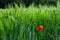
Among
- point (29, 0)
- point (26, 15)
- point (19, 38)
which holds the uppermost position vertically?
point (26, 15)

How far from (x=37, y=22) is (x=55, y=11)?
0.35 meters

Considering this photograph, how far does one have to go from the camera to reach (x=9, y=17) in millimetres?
2957

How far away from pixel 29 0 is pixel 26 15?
1110 centimetres

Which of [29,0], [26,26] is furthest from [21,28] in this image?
[29,0]

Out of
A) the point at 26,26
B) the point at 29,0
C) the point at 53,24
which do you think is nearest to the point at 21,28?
the point at 26,26

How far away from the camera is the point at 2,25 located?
9.70 feet

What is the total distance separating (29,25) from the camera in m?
3.00

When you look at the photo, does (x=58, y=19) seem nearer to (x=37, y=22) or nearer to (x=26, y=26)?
(x=37, y=22)

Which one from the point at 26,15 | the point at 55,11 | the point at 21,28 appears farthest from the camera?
the point at 55,11

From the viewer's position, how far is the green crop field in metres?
2.96

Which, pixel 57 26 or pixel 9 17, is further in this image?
pixel 57 26

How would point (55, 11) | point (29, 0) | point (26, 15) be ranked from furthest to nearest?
point (29, 0), point (55, 11), point (26, 15)

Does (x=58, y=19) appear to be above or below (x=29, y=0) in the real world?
above

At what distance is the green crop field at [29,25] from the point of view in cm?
296
